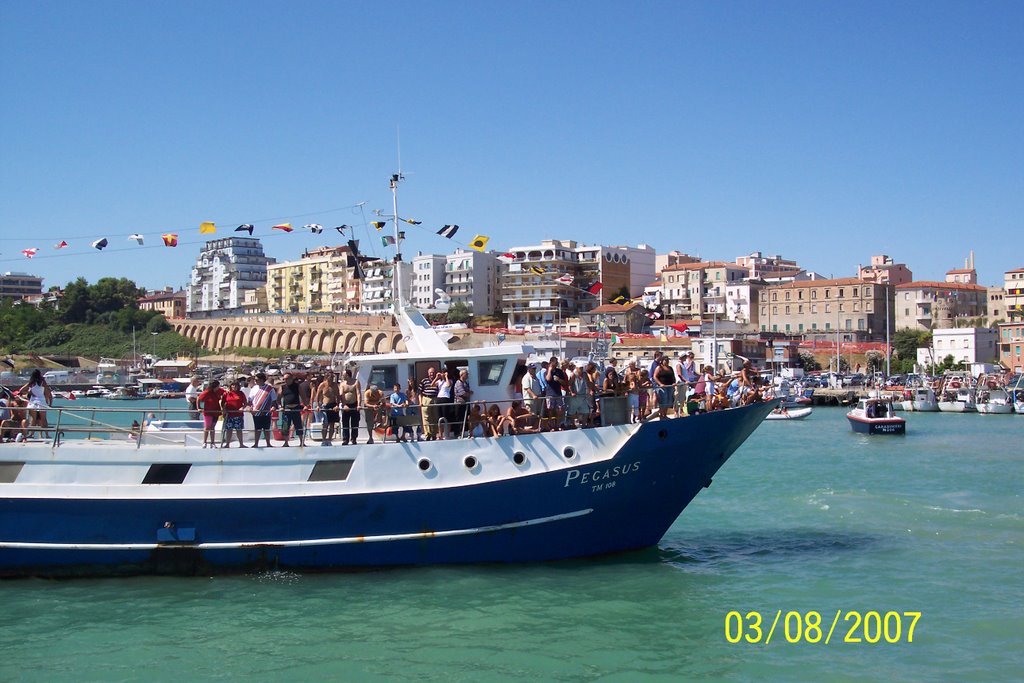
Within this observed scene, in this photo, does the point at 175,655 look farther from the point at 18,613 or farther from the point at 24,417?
the point at 24,417

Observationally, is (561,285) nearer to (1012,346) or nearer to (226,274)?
(1012,346)

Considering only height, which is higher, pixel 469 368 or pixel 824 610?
pixel 469 368

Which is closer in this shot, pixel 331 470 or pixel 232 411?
pixel 331 470

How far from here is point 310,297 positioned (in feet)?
415

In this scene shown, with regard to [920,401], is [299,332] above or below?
above

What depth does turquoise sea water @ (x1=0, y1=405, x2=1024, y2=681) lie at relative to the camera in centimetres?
990

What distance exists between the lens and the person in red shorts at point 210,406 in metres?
12.9

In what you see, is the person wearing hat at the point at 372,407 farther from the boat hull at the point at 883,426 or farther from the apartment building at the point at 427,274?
the apartment building at the point at 427,274

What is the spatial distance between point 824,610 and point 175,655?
7656mm

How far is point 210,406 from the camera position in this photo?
43.1 ft

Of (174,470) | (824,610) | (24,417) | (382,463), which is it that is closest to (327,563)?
(382,463)

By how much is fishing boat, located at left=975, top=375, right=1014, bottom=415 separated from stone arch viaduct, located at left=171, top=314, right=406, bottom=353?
44.2 metres

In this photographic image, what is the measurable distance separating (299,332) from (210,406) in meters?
93.5
